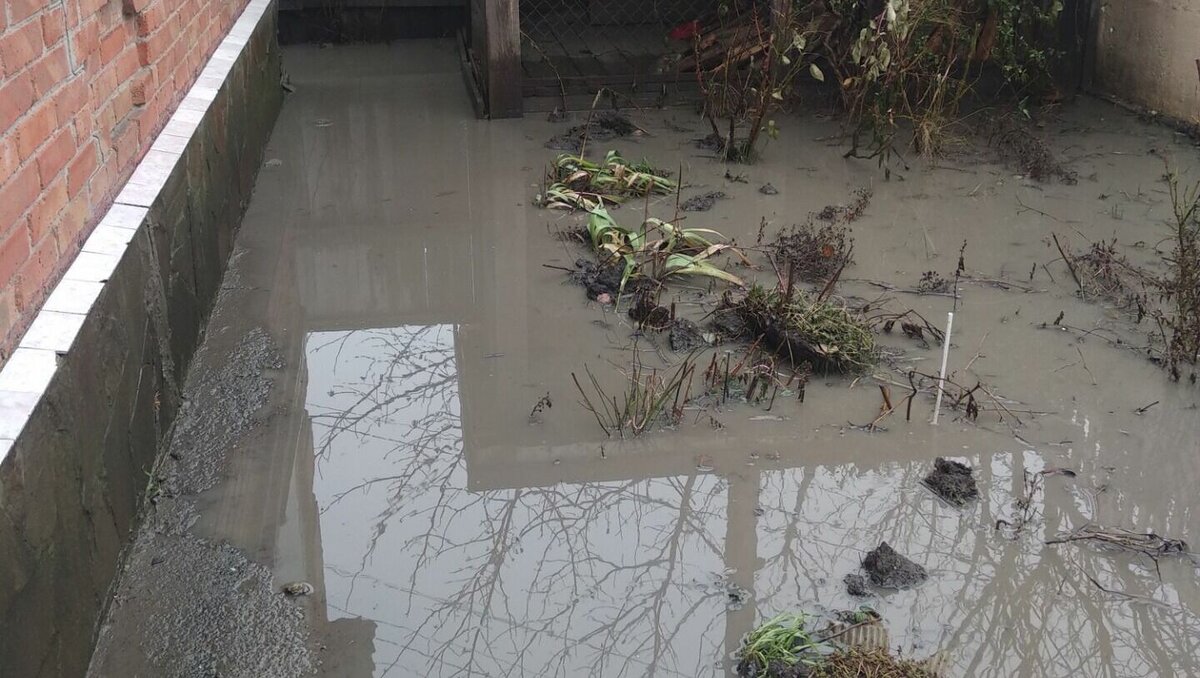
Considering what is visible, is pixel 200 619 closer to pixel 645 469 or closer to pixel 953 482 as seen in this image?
pixel 645 469

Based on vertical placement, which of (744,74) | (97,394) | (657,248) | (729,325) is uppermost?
(97,394)

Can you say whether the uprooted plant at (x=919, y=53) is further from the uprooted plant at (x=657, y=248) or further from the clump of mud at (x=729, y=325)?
the clump of mud at (x=729, y=325)

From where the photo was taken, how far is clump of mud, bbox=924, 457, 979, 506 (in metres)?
3.22

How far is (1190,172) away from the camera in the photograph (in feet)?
19.3

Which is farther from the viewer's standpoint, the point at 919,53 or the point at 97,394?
the point at 919,53

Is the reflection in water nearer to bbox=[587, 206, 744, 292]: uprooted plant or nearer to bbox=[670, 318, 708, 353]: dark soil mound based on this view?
bbox=[670, 318, 708, 353]: dark soil mound

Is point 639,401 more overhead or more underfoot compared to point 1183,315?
more underfoot

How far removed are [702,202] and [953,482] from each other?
2.52 m

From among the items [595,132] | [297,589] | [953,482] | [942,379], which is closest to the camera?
[297,589]

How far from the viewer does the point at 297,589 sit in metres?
2.80

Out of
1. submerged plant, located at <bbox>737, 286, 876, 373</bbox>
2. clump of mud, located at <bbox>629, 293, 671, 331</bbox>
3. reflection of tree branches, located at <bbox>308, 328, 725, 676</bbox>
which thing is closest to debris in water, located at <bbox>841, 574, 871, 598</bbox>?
reflection of tree branches, located at <bbox>308, 328, 725, 676</bbox>

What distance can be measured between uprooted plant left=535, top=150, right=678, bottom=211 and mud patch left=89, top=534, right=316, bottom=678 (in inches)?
110

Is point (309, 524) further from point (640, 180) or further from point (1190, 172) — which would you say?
point (1190, 172)

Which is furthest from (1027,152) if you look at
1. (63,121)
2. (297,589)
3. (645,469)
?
(63,121)
